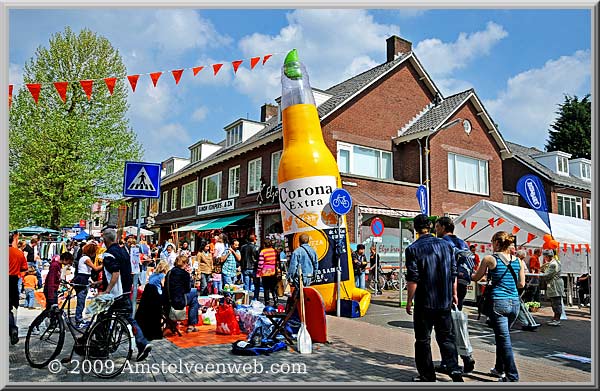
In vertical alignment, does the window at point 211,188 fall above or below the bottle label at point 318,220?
above

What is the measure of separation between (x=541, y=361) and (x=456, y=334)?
1.61 m

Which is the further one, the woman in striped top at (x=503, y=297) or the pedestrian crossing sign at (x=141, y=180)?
the pedestrian crossing sign at (x=141, y=180)

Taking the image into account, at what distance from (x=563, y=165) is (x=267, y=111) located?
63.5ft

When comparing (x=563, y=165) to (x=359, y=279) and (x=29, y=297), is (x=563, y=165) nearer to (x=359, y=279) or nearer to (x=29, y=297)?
(x=359, y=279)

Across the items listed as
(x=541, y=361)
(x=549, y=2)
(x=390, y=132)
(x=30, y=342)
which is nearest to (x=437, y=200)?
(x=390, y=132)

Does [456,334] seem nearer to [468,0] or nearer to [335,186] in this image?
[468,0]

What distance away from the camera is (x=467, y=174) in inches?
842

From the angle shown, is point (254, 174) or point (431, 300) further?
point (254, 174)

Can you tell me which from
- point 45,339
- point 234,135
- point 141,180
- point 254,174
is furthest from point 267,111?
point 45,339

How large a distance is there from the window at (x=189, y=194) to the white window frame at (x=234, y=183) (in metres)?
4.48

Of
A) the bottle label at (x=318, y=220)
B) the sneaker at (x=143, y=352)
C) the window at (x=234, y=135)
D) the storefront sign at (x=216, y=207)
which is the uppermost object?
the window at (x=234, y=135)

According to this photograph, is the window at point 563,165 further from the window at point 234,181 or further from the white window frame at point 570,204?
the window at point 234,181

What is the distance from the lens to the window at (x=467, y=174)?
67.8 feet

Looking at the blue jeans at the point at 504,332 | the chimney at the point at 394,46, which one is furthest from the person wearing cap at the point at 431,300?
the chimney at the point at 394,46
